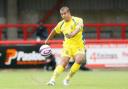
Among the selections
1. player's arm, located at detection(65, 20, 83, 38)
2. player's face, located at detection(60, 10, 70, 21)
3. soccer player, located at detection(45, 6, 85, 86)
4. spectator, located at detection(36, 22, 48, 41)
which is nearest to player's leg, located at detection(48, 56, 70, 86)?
soccer player, located at detection(45, 6, 85, 86)

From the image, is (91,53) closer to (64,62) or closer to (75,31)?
(64,62)

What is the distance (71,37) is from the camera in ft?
49.0

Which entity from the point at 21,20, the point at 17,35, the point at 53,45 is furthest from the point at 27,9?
the point at 53,45

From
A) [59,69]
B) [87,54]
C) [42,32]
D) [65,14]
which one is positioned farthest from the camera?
[42,32]

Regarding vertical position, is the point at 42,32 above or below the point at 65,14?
below

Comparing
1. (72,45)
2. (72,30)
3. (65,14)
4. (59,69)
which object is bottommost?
(59,69)

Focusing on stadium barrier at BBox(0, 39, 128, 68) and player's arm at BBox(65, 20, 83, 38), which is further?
stadium barrier at BBox(0, 39, 128, 68)

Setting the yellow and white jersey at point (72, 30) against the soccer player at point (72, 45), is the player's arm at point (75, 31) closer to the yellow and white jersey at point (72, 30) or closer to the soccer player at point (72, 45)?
the soccer player at point (72, 45)

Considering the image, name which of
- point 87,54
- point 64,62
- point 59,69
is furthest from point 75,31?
point 87,54

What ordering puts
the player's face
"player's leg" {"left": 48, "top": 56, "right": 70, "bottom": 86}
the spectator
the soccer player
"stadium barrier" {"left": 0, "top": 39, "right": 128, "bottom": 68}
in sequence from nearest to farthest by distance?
1. the player's face
2. "player's leg" {"left": 48, "top": 56, "right": 70, "bottom": 86}
3. the soccer player
4. "stadium barrier" {"left": 0, "top": 39, "right": 128, "bottom": 68}
5. the spectator

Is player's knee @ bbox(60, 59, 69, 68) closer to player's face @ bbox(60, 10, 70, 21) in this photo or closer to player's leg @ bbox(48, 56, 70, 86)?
player's leg @ bbox(48, 56, 70, 86)

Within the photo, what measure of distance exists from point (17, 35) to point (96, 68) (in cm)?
1434

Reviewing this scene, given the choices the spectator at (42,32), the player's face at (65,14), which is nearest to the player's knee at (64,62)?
the player's face at (65,14)

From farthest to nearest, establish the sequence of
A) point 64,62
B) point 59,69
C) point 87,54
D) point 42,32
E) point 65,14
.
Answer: point 42,32
point 87,54
point 64,62
point 59,69
point 65,14
